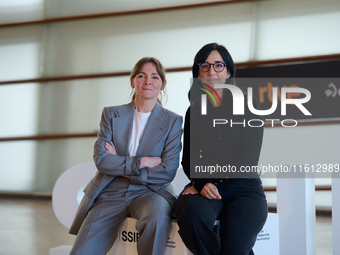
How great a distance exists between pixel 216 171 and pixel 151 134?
0.42 meters

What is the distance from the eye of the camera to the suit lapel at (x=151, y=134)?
2.07 metres

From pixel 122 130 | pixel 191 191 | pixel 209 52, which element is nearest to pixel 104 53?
pixel 122 130

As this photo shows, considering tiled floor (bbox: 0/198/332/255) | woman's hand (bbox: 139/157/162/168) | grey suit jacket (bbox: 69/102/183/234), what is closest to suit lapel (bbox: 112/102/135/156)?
grey suit jacket (bbox: 69/102/183/234)

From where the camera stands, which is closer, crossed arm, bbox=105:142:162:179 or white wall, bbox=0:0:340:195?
crossed arm, bbox=105:142:162:179

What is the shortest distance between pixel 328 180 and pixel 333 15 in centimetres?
197

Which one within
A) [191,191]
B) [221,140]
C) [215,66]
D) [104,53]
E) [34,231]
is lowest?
[34,231]

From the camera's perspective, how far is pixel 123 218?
1.95 m

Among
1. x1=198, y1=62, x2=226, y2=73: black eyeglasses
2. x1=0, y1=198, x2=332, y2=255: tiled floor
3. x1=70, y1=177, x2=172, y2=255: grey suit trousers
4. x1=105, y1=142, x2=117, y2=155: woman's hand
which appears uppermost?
x1=198, y1=62, x2=226, y2=73: black eyeglasses

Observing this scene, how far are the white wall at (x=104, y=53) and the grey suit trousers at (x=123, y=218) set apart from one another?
3.19 m

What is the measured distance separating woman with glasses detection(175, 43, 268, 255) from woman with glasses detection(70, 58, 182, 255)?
113 millimetres

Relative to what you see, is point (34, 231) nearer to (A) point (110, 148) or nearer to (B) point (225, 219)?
(A) point (110, 148)

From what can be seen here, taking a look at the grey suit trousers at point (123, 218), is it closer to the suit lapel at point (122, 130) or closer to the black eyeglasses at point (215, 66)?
the suit lapel at point (122, 130)

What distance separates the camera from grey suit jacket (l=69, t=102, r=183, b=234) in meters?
1.98

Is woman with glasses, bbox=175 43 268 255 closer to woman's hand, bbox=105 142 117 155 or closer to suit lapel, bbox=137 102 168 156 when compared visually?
suit lapel, bbox=137 102 168 156
